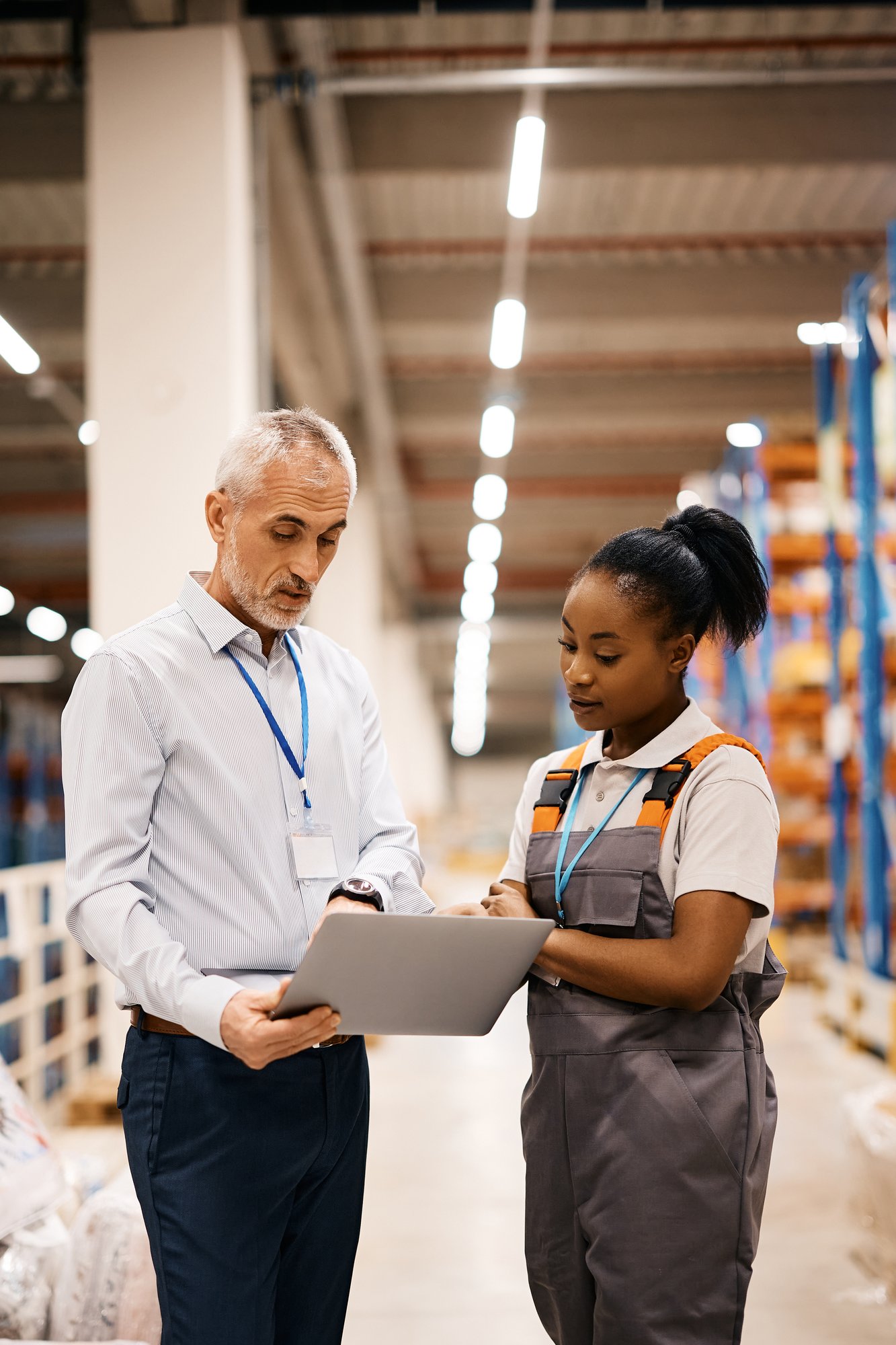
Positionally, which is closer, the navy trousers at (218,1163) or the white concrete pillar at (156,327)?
the navy trousers at (218,1163)

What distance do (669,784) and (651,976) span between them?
0.28 metres

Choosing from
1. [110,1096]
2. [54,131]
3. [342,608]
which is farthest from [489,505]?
[110,1096]

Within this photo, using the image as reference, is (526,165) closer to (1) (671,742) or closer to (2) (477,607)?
(1) (671,742)

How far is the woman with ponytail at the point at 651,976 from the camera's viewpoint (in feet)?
5.39

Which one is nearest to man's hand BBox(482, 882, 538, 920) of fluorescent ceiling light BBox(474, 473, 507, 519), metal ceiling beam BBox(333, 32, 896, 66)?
metal ceiling beam BBox(333, 32, 896, 66)

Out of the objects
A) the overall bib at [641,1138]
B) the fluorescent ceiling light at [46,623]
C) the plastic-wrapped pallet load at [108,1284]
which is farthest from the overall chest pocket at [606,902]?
the fluorescent ceiling light at [46,623]

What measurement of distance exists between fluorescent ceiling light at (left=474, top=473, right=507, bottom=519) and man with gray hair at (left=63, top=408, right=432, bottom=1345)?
11674mm

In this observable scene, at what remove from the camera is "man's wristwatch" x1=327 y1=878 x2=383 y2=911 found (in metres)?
1.72

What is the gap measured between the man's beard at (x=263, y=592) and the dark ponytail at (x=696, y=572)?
444 mm

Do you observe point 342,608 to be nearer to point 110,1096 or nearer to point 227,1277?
point 110,1096

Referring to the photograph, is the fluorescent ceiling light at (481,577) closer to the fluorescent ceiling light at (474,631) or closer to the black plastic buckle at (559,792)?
the fluorescent ceiling light at (474,631)

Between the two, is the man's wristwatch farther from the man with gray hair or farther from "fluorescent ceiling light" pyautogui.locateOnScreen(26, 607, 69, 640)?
"fluorescent ceiling light" pyautogui.locateOnScreen(26, 607, 69, 640)

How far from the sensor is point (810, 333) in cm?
1048

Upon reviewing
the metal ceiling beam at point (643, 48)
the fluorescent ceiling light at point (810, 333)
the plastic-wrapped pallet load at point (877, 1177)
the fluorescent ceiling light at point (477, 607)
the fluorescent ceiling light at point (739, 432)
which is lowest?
the plastic-wrapped pallet load at point (877, 1177)
